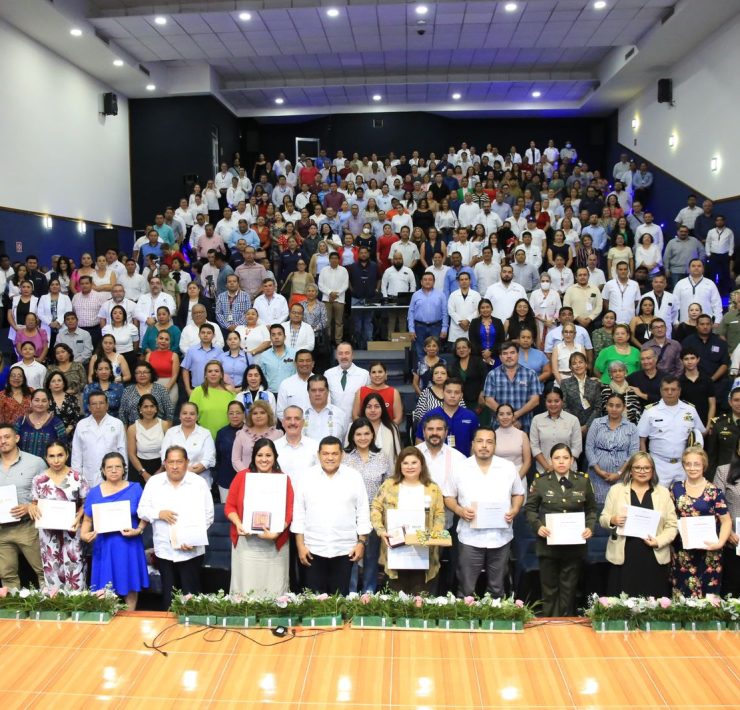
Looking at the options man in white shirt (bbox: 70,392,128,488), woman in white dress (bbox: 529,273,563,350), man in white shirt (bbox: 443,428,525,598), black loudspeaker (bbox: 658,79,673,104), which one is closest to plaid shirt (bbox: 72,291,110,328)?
man in white shirt (bbox: 70,392,128,488)

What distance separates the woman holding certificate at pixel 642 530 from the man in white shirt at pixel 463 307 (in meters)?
4.31

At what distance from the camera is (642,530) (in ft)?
16.5

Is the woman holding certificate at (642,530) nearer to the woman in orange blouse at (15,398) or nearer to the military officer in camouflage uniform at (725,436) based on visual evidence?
the military officer in camouflage uniform at (725,436)

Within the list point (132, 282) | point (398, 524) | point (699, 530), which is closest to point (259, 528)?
point (398, 524)

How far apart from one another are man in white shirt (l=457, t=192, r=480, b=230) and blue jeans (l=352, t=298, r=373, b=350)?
12.3 ft

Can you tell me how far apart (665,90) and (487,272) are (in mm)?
A: 8811

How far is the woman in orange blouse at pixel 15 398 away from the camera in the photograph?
718 centimetres

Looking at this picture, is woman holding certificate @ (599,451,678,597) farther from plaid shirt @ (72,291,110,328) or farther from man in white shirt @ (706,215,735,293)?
man in white shirt @ (706,215,735,293)

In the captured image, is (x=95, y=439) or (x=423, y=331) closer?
(x=95, y=439)

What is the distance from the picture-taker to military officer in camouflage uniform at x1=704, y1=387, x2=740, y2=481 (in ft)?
20.4

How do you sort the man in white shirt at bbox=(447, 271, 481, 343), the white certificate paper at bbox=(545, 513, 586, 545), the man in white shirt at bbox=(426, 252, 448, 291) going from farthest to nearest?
the man in white shirt at bbox=(426, 252, 448, 291) → the man in white shirt at bbox=(447, 271, 481, 343) → the white certificate paper at bbox=(545, 513, 586, 545)

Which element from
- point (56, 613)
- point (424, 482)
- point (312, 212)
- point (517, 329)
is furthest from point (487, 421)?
point (312, 212)

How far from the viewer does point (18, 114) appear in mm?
13336

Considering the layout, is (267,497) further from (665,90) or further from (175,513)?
(665,90)
